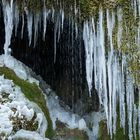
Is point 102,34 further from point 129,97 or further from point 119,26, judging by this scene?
point 129,97

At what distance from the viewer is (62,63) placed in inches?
395

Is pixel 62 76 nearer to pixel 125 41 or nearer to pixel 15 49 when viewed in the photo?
pixel 15 49

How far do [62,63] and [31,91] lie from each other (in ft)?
6.96

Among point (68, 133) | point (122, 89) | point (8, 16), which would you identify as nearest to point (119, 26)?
point (122, 89)

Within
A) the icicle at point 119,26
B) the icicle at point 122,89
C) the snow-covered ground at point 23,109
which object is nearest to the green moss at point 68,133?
the snow-covered ground at point 23,109

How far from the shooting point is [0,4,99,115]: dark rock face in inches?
368

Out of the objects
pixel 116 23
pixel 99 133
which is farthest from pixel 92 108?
pixel 116 23

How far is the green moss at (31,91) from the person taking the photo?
25.7ft

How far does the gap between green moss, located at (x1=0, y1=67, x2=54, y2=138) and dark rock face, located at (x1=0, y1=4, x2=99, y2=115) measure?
1185 mm

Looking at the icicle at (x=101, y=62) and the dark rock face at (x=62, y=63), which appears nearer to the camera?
the icicle at (x=101, y=62)

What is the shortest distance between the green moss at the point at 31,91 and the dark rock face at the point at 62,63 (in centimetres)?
119

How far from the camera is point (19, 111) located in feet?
24.0

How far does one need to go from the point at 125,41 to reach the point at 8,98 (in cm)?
200

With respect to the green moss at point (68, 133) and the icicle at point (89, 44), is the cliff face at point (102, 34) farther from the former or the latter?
the green moss at point (68, 133)
